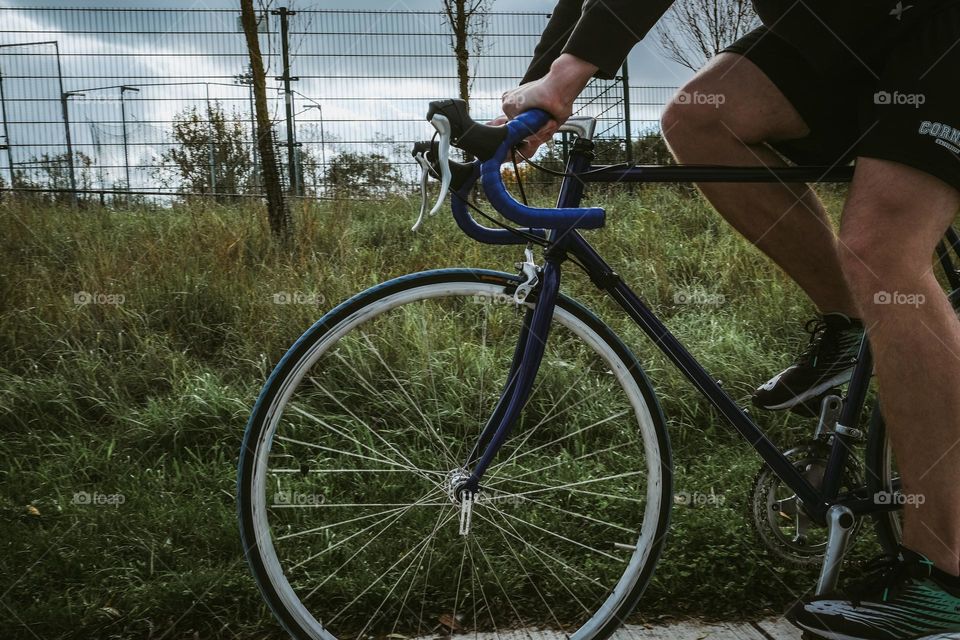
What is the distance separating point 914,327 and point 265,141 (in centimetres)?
465

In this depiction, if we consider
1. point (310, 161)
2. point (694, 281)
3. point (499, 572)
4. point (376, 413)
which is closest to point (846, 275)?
point (499, 572)

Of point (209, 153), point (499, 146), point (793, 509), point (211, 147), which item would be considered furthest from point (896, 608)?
point (209, 153)

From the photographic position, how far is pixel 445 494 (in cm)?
176

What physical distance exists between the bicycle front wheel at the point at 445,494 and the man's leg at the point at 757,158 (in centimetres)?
52

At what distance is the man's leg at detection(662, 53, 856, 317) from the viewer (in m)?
1.80

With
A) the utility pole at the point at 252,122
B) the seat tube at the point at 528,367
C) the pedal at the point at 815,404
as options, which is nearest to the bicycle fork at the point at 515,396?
the seat tube at the point at 528,367

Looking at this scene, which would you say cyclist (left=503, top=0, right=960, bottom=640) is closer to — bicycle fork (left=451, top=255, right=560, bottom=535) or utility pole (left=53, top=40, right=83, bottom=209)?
bicycle fork (left=451, top=255, right=560, bottom=535)

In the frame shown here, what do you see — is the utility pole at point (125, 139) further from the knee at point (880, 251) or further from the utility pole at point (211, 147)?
→ the knee at point (880, 251)

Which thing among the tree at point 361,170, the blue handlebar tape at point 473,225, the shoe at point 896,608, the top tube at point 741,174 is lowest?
the shoe at point 896,608

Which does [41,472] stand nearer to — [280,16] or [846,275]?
[846,275]

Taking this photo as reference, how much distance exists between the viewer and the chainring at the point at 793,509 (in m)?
1.94

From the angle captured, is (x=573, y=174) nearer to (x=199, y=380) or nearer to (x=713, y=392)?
(x=713, y=392)

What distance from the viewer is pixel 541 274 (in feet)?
5.41

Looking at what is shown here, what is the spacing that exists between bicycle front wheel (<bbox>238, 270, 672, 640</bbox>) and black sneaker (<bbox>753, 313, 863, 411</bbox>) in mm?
396
